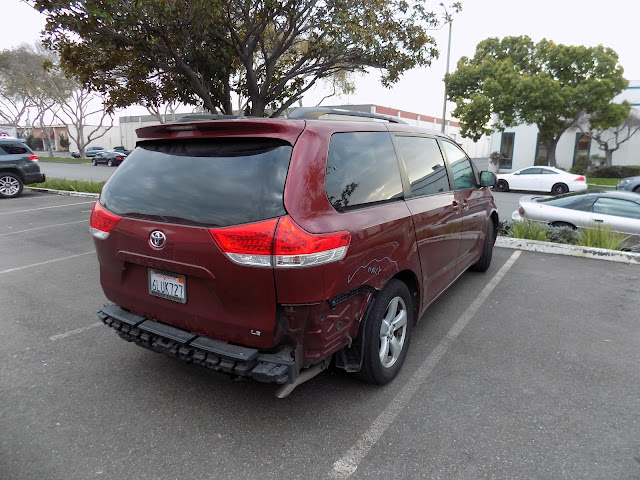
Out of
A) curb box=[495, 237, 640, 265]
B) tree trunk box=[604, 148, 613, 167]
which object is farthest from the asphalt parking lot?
tree trunk box=[604, 148, 613, 167]

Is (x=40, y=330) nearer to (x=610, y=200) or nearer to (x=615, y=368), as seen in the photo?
(x=615, y=368)

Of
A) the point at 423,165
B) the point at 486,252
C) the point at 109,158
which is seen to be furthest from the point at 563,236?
the point at 109,158

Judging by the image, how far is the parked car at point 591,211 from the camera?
301 inches

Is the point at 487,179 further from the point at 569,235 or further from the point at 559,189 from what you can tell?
the point at 559,189

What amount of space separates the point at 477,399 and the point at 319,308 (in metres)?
1.44

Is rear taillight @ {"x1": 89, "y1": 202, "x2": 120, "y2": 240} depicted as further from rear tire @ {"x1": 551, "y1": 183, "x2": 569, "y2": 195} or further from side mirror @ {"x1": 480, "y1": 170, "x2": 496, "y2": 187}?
rear tire @ {"x1": 551, "y1": 183, "x2": 569, "y2": 195}

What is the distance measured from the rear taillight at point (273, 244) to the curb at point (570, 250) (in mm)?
5993

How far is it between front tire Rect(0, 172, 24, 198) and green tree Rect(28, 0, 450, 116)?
16.2 feet

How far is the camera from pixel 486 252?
5.79 meters

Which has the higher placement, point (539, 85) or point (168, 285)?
point (539, 85)

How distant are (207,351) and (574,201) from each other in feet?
26.9

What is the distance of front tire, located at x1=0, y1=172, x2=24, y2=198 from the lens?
13.7 meters

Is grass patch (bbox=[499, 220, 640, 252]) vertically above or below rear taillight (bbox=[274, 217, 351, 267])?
below

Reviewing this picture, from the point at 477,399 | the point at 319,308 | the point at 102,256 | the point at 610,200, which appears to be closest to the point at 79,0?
the point at 102,256
